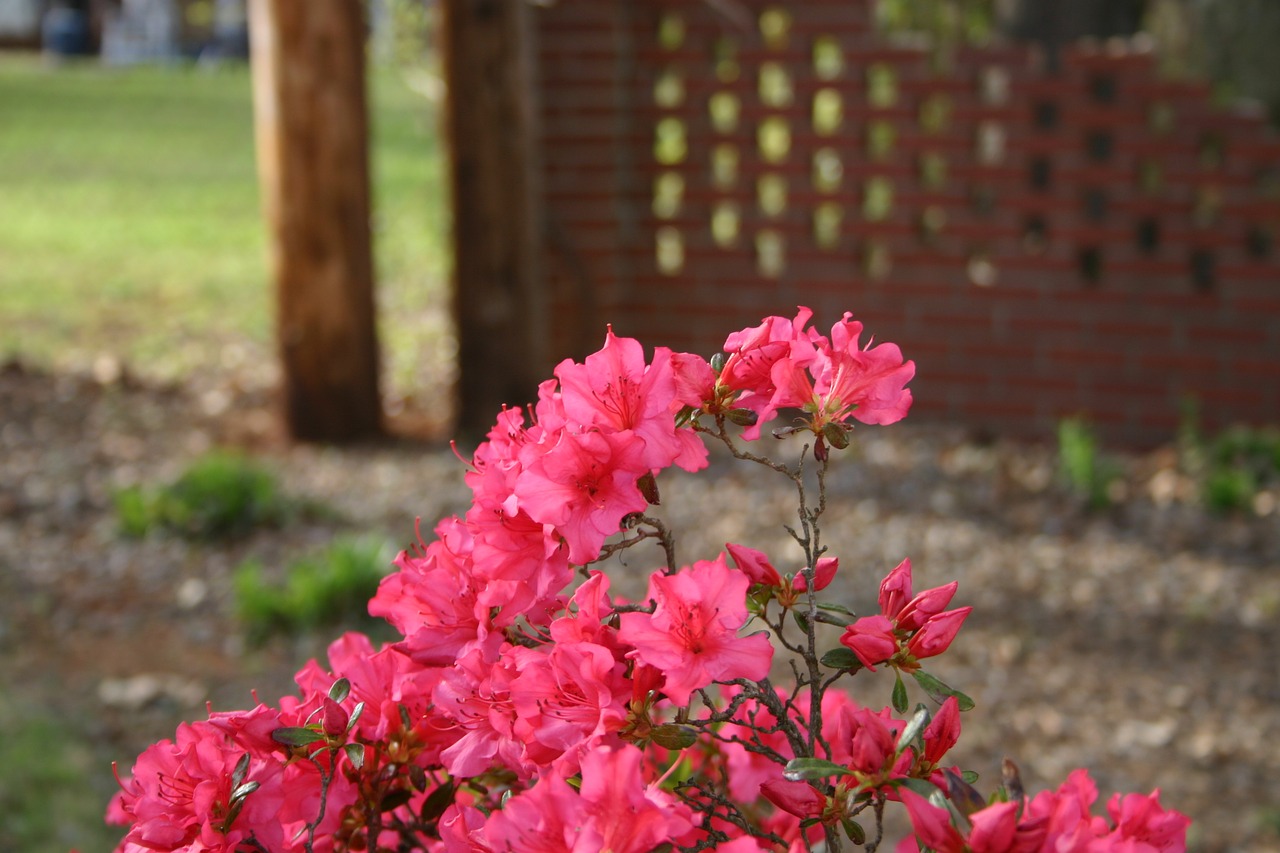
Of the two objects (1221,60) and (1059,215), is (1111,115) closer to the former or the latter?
(1059,215)

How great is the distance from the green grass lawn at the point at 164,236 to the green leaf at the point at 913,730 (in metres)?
4.23

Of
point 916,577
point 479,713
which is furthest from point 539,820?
point 916,577

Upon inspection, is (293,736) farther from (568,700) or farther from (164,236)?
(164,236)

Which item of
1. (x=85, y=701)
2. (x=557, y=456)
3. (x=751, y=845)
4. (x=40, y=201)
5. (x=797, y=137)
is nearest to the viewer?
(x=751, y=845)

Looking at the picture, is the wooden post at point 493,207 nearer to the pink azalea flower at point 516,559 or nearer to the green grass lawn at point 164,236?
the green grass lawn at point 164,236

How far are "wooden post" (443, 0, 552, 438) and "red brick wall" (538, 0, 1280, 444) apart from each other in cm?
48

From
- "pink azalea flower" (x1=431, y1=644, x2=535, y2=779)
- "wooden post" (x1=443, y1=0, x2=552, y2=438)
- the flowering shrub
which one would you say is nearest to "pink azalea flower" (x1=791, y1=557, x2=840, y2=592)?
the flowering shrub

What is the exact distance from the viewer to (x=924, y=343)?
5.30m

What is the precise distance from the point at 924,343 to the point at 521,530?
4504mm

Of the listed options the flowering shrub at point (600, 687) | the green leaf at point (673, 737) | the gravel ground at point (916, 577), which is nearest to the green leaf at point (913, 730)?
the flowering shrub at point (600, 687)

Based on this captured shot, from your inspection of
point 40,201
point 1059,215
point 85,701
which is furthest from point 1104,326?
point 40,201

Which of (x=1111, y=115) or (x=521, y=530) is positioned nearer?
(x=521, y=530)

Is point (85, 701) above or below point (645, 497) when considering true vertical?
below

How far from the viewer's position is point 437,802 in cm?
107
